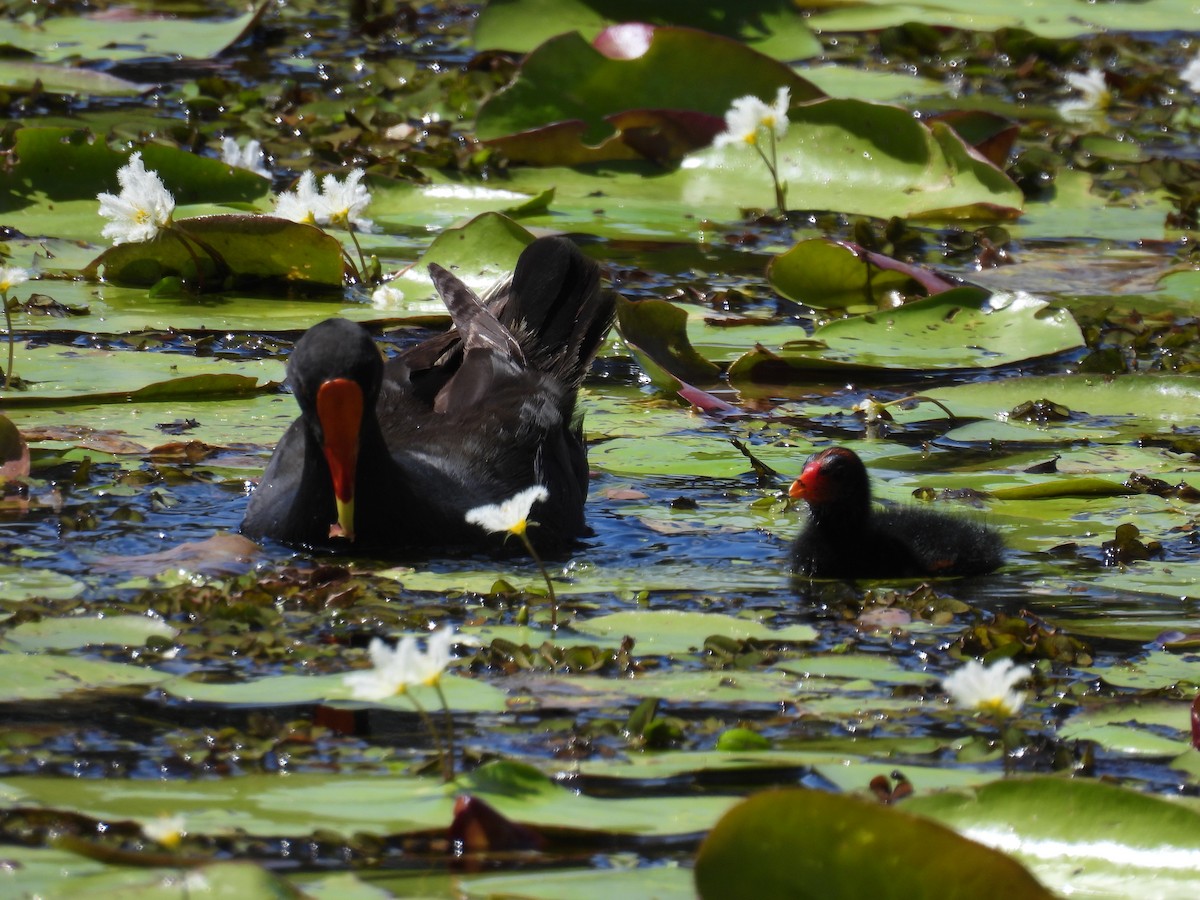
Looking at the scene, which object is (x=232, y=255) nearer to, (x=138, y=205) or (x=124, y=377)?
(x=138, y=205)

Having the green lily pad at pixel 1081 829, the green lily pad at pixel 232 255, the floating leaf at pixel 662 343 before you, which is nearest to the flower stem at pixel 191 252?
the green lily pad at pixel 232 255

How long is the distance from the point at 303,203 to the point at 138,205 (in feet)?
1.84

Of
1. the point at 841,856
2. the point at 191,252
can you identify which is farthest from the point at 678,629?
the point at 191,252

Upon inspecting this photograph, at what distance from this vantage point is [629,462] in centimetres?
530

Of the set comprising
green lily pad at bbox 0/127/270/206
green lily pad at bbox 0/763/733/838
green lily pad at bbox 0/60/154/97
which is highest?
green lily pad at bbox 0/60/154/97

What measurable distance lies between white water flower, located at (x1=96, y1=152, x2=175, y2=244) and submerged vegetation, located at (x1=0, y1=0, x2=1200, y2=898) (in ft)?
0.05

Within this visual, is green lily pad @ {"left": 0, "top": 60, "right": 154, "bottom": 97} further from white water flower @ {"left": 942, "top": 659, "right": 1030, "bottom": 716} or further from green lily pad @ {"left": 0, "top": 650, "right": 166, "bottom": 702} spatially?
white water flower @ {"left": 942, "top": 659, "right": 1030, "bottom": 716}

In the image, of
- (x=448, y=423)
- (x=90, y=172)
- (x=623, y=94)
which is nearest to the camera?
(x=448, y=423)

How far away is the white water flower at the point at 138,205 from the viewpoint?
575cm

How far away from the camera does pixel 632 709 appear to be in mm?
3260

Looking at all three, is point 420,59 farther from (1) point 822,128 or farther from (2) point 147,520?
(2) point 147,520

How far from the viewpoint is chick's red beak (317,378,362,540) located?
4.40m

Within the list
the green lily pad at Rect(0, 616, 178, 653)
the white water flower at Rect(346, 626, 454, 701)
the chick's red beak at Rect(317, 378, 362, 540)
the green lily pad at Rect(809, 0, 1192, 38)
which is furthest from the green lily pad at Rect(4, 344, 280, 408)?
the green lily pad at Rect(809, 0, 1192, 38)

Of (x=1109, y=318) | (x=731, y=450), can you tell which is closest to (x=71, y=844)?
(x=731, y=450)
